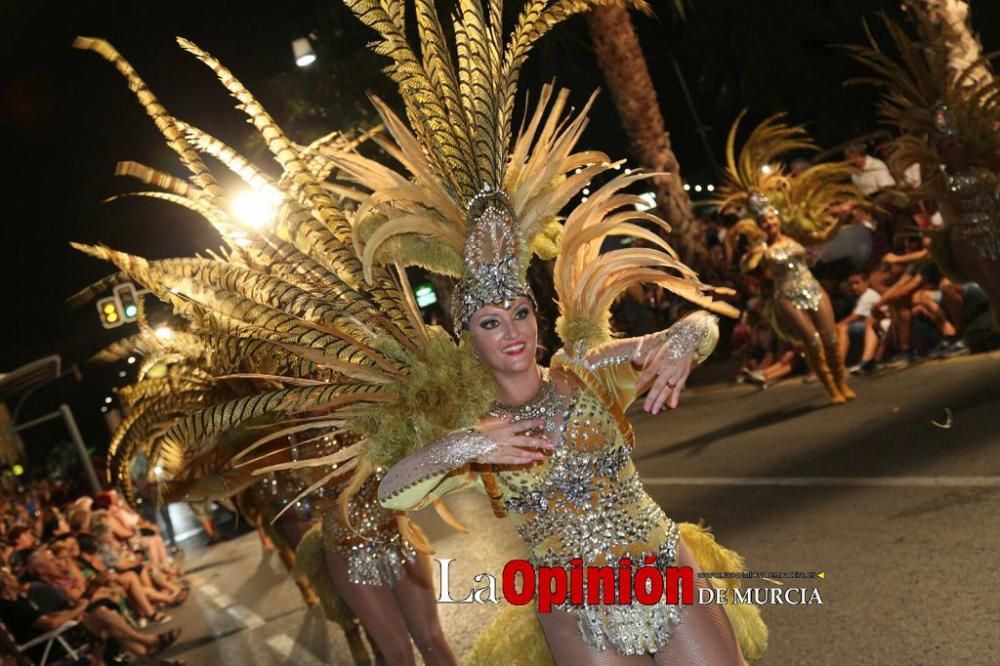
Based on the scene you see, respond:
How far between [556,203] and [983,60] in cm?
580

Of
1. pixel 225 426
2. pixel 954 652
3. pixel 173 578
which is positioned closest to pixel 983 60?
pixel 954 652

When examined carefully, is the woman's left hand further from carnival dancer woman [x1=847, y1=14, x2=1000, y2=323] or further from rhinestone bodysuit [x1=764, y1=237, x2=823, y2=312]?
rhinestone bodysuit [x1=764, y1=237, x2=823, y2=312]

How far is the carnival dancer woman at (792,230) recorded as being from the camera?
960 cm

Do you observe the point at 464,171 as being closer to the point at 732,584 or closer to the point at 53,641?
the point at 732,584

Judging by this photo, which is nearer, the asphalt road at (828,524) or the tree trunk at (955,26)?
the asphalt road at (828,524)

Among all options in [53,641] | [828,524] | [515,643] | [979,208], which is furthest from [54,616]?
[979,208]

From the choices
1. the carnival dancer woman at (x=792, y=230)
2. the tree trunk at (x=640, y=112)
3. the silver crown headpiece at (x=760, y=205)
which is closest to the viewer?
the carnival dancer woman at (x=792, y=230)

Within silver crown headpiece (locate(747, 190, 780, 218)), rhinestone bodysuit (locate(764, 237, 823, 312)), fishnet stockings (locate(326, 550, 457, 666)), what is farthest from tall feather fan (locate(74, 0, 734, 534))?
silver crown headpiece (locate(747, 190, 780, 218))

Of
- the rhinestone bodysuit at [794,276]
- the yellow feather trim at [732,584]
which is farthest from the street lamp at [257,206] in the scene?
the rhinestone bodysuit at [794,276]

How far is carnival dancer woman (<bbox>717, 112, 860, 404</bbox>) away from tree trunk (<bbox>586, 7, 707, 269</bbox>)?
4384 millimetres

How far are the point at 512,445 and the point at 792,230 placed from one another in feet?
25.5

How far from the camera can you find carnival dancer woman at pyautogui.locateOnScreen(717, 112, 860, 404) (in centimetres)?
960

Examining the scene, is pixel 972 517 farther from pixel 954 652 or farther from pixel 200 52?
pixel 200 52

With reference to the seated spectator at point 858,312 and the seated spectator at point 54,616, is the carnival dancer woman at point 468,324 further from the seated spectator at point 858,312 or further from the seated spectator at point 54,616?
the seated spectator at point 858,312
